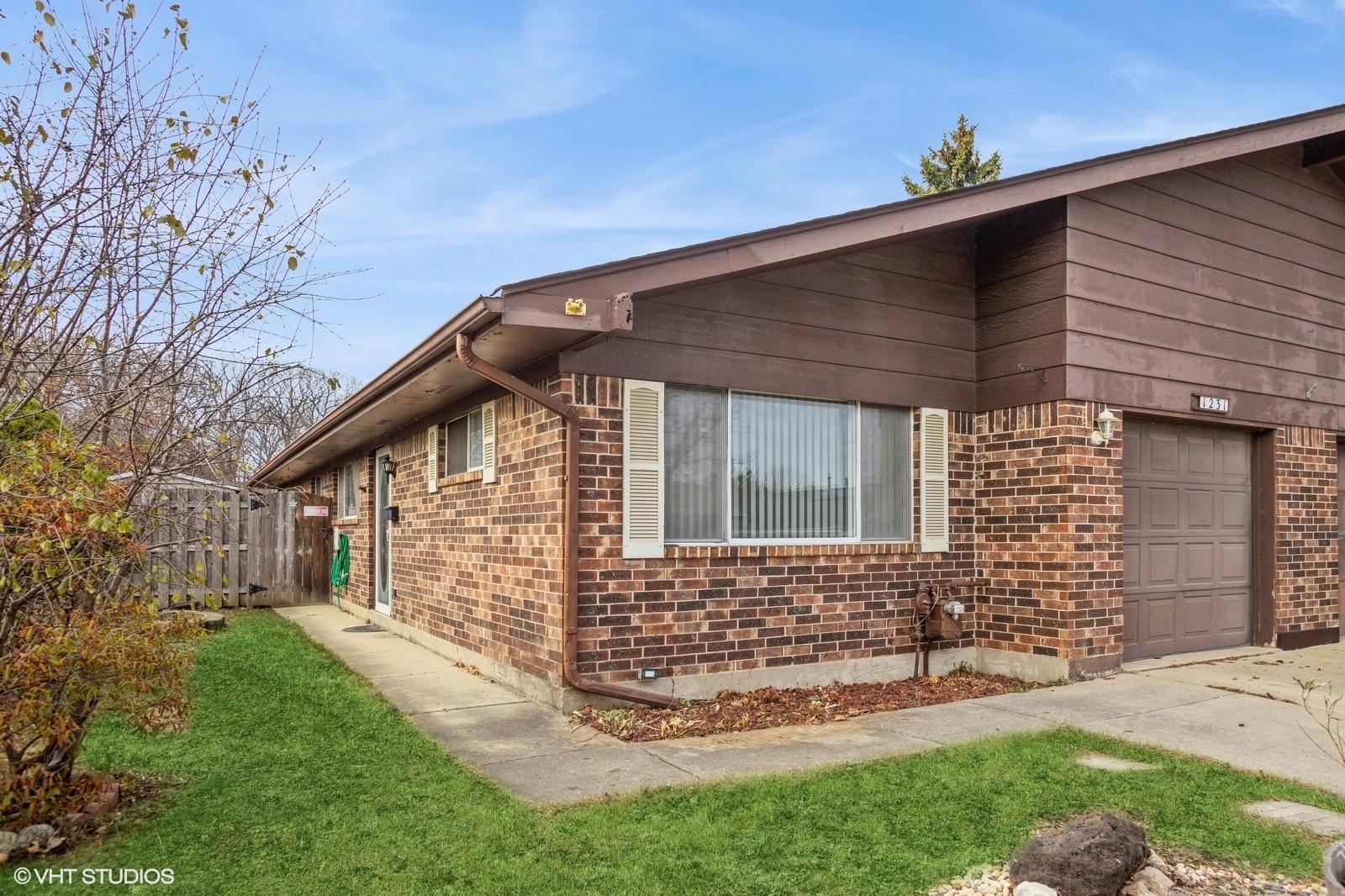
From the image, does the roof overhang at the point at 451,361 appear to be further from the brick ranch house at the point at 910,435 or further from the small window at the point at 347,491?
the small window at the point at 347,491

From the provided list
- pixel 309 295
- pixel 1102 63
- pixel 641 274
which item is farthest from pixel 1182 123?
pixel 309 295

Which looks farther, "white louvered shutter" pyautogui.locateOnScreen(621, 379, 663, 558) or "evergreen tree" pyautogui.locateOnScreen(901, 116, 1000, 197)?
"evergreen tree" pyautogui.locateOnScreen(901, 116, 1000, 197)

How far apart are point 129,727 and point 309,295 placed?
136 inches

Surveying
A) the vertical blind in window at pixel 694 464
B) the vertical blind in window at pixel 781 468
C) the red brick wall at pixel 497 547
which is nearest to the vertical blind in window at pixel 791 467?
the vertical blind in window at pixel 781 468

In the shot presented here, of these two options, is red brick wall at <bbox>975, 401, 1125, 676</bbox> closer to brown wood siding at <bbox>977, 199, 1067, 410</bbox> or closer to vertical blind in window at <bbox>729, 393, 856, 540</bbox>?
brown wood siding at <bbox>977, 199, 1067, 410</bbox>

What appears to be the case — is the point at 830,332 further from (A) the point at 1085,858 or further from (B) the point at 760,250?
(A) the point at 1085,858

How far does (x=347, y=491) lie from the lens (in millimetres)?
14875

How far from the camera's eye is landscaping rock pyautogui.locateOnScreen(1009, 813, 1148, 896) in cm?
340

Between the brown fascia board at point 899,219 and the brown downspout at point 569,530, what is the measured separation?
889 mm

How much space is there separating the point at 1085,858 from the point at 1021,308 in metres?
5.65

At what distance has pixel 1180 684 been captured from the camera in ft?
24.8

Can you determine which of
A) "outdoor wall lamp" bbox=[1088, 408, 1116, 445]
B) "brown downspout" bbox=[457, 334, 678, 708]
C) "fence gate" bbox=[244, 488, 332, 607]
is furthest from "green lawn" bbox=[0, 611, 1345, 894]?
"fence gate" bbox=[244, 488, 332, 607]

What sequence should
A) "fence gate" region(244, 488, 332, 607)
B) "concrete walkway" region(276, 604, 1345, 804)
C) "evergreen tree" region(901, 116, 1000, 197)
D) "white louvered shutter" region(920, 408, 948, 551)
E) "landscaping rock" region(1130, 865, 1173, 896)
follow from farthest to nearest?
"evergreen tree" region(901, 116, 1000, 197)
"fence gate" region(244, 488, 332, 607)
"white louvered shutter" region(920, 408, 948, 551)
"concrete walkway" region(276, 604, 1345, 804)
"landscaping rock" region(1130, 865, 1173, 896)

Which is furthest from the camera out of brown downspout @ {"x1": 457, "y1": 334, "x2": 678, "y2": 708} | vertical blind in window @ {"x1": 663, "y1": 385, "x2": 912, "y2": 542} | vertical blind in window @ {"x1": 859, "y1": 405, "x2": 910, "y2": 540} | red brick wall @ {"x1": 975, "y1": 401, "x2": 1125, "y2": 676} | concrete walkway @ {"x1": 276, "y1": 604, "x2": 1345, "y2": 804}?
vertical blind in window @ {"x1": 859, "y1": 405, "x2": 910, "y2": 540}
